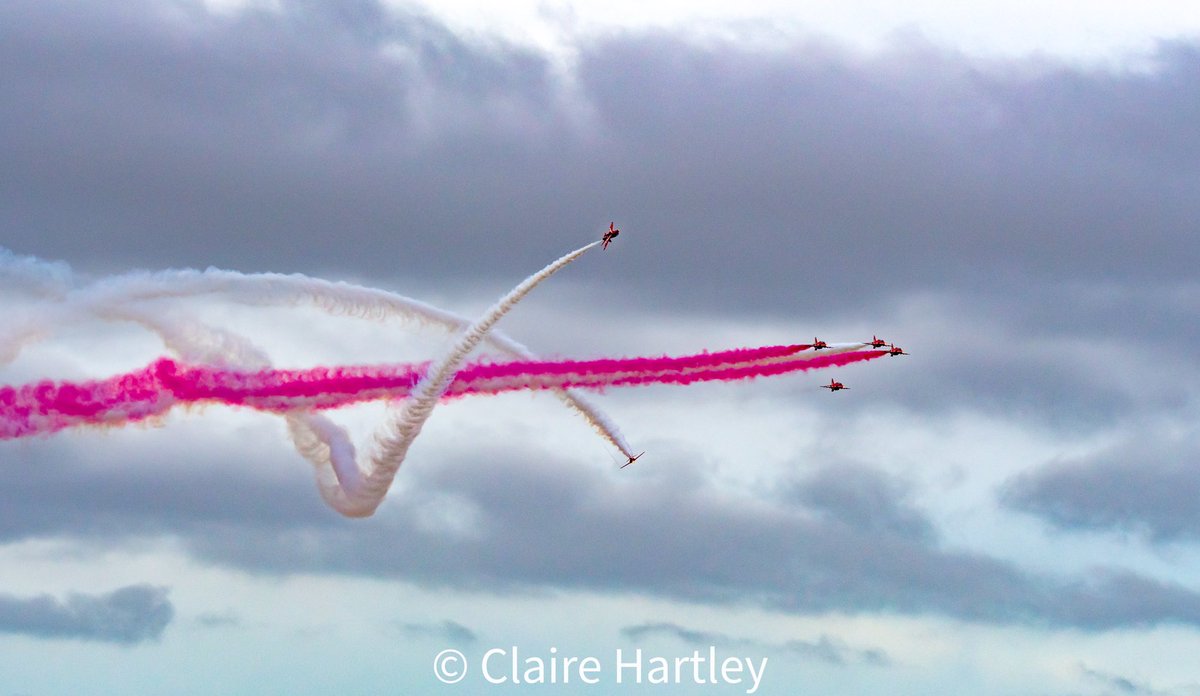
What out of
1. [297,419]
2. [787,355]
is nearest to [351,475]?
[297,419]

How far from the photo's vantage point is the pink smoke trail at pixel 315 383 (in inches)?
6649

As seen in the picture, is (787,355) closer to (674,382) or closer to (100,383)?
(674,382)

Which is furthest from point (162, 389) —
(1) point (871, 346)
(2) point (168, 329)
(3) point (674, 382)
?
(1) point (871, 346)

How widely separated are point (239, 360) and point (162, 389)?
203 inches

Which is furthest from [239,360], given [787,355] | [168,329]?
[787,355]

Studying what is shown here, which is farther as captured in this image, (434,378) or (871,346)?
(871,346)

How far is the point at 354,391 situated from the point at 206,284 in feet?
37.7

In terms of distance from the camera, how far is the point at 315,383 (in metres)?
172

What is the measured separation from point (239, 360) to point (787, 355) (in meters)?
34.8

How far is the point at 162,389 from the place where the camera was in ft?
561

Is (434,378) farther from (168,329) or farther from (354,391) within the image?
(168,329)

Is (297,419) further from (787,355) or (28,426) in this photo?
(787,355)

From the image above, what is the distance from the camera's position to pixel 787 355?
6880 inches

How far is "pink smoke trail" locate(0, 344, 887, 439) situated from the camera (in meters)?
169
